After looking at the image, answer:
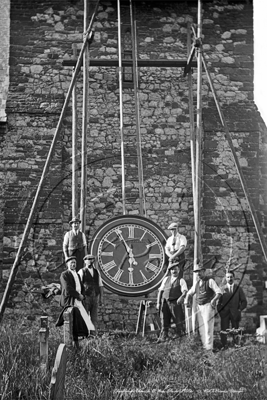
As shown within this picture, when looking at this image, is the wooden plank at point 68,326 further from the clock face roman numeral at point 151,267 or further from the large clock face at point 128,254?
the clock face roman numeral at point 151,267

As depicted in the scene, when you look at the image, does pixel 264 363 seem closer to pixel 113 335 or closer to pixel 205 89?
pixel 113 335

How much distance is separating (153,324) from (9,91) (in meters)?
4.45

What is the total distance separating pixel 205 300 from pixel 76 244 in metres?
1.62

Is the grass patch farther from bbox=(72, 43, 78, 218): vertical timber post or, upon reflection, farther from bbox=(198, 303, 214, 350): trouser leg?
bbox=(72, 43, 78, 218): vertical timber post

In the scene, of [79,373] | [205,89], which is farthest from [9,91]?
[79,373]

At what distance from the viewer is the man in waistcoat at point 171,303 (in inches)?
364

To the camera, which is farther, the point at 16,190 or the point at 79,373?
the point at 16,190

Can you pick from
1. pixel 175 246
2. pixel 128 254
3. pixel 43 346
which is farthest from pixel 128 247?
pixel 43 346

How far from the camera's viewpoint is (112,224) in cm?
848

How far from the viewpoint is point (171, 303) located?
9.40 meters

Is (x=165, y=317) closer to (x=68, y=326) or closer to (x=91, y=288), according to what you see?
(x=91, y=288)

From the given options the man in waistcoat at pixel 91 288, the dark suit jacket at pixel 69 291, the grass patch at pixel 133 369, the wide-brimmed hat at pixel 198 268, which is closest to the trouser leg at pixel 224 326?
the grass patch at pixel 133 369

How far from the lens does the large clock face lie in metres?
8.30

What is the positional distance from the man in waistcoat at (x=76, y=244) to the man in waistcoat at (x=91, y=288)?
168 millimetres
